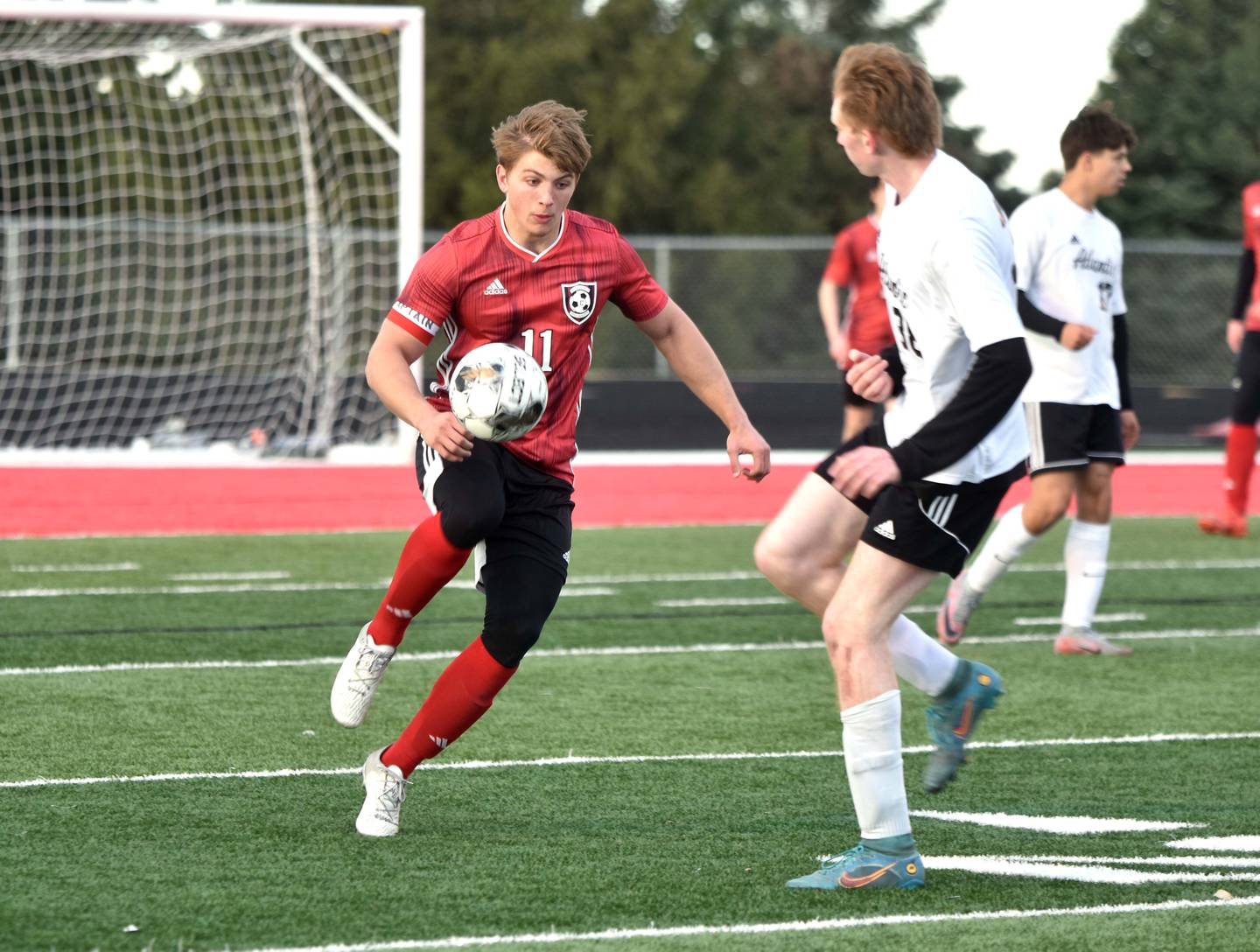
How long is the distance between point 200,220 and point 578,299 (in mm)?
19943

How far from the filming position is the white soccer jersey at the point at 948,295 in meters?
4.29

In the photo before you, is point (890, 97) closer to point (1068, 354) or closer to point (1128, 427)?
point (1068, 354)

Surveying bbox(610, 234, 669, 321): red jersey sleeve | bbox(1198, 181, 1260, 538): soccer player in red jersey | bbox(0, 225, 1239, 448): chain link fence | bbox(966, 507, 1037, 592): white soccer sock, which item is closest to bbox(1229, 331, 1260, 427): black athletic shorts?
bbox(1198, 181, 1260, 538): soccer player in red jersey

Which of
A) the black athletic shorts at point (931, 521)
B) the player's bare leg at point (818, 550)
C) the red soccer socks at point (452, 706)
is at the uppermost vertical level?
the black athletic shorts at point (931, 521)

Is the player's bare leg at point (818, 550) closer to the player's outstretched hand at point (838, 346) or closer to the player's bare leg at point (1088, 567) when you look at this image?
the player's bare leg at point (1088, 567)

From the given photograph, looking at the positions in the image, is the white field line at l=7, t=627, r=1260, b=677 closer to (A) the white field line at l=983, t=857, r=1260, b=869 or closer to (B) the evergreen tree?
(A) the white field line at l=983, t=857, r=1260, b=869

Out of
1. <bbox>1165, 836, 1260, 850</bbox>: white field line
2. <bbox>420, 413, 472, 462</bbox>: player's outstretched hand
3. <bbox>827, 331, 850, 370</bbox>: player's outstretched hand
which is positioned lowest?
<bbox>1165, 836, 1260, 850</bbox>: white field line

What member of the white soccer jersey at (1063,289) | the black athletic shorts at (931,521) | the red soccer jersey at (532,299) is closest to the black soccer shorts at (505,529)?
the red soccer jersey at (532,299)

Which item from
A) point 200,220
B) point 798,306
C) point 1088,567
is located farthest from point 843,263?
point 798,306

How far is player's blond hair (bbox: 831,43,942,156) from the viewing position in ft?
14.4

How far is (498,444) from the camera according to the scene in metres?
5.10

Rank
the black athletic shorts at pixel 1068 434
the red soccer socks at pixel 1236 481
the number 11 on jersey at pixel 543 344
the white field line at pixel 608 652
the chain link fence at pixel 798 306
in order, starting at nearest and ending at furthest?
the number 11 on jersey at pixel 543 344, the white field line at pixel 608 652, the black athletic shorts at pixel 1068 434, the red soccer socks at pixel 1236 481, the chain link fence at pixel 798 306

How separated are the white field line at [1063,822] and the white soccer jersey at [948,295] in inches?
43.5

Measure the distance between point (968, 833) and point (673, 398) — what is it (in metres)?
22.9
